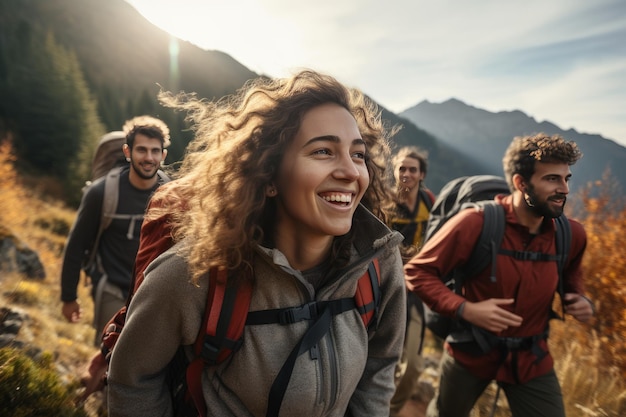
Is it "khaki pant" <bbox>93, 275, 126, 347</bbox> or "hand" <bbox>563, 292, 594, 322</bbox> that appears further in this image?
"khaki pant" <bbox>93, 275, 126, 347</bbox>

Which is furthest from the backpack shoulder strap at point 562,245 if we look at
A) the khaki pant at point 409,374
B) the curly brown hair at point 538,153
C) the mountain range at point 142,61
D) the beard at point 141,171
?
the mountain range at point 142,61

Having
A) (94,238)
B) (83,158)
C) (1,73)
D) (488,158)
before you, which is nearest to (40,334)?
(94,238)

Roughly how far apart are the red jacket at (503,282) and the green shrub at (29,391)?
2265mm

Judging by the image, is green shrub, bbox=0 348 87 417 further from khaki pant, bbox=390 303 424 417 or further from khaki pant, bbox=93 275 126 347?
khaki pant, bbox=390 303 424 417

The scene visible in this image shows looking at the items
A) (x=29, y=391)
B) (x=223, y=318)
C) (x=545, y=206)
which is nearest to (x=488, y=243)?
(x=545, y=206)

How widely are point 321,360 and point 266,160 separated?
32.0 inches

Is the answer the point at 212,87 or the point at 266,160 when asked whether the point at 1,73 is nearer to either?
the point at 266,160

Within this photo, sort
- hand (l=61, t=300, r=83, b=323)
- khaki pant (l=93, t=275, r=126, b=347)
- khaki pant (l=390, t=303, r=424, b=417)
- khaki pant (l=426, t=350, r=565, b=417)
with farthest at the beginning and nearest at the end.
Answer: khaki pant (l=390, t=303, r=424, b=417), khaki pant (l=93, t=275, r=126, b=347), hand (l=61, t=300, r=83, b=323), khaki pant (l=426, t=350, r=565, b=417)

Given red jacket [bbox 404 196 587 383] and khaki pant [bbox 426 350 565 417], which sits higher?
red jacket [bbox 404 196 587 383]

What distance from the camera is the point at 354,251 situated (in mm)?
1770

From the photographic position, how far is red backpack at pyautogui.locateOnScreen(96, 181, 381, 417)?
1435 millimetres

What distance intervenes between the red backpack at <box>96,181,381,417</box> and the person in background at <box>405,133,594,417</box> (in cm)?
131

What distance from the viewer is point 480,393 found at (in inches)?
120

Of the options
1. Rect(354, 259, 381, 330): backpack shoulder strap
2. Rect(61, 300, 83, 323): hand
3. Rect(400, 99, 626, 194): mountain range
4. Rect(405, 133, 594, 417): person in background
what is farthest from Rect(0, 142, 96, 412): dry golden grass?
Rect(400, 99, 626, 194): mountain range
